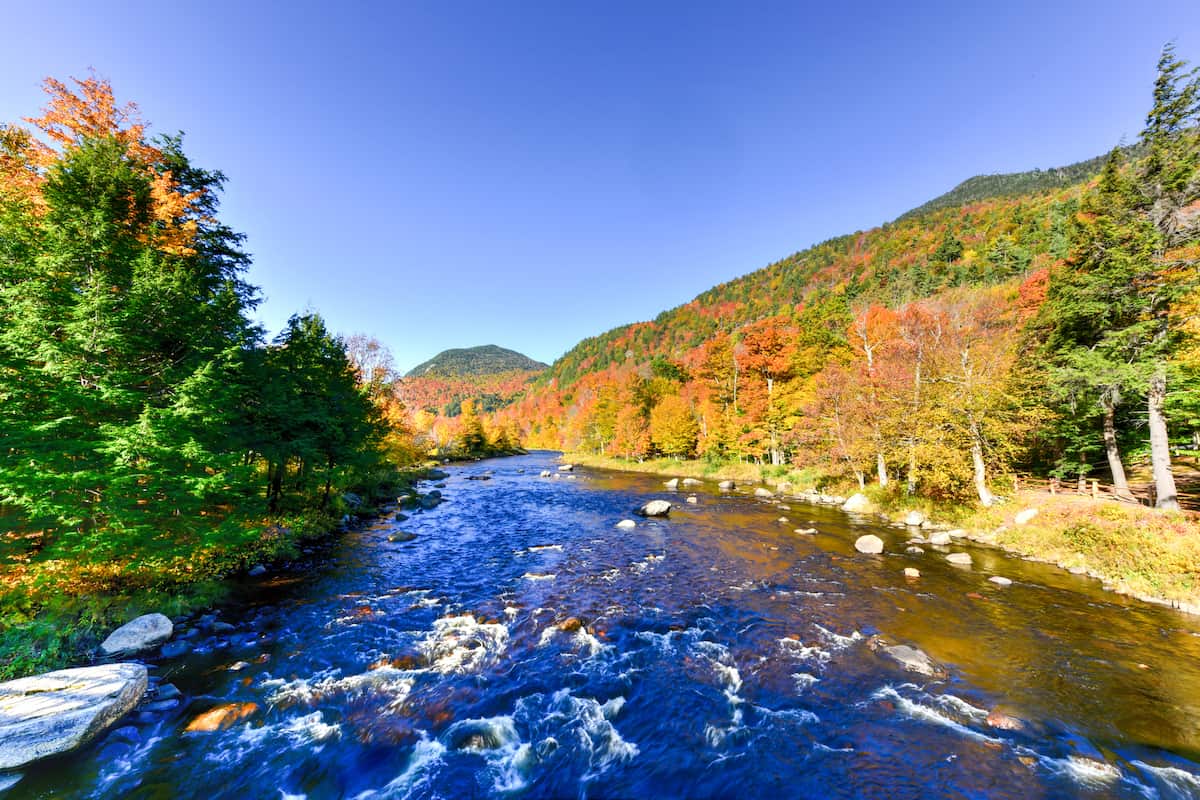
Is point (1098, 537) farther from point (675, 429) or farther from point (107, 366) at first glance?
point (675, 429)

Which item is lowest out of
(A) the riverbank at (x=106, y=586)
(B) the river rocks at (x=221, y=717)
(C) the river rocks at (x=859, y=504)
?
(C) the river rocks at (x=859, y=504)

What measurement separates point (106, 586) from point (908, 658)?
21273 millimetres

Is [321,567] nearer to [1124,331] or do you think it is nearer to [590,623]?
[590,623]

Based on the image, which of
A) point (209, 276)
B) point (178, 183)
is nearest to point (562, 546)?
point (209, 276)

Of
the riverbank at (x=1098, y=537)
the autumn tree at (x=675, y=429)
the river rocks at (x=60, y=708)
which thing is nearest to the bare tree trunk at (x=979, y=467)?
the riverbank at (x=1098, y=537)

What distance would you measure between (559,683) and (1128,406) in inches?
1279

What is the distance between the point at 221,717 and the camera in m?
7.61

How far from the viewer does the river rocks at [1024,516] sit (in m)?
18.3

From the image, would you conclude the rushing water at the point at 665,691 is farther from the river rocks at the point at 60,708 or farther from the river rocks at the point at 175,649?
the river rocks at the point at 60,708

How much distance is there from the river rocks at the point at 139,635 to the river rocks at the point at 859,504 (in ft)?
106

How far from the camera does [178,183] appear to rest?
1781 cm

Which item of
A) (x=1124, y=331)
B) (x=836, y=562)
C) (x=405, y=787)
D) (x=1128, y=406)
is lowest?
(x=836, y=562)

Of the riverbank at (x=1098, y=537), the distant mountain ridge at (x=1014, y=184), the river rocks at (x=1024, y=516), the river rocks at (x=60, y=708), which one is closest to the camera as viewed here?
the river rocks at (x=60, y=708)

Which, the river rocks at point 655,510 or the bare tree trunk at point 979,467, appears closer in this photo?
the bare tree trunk at point 979,467
